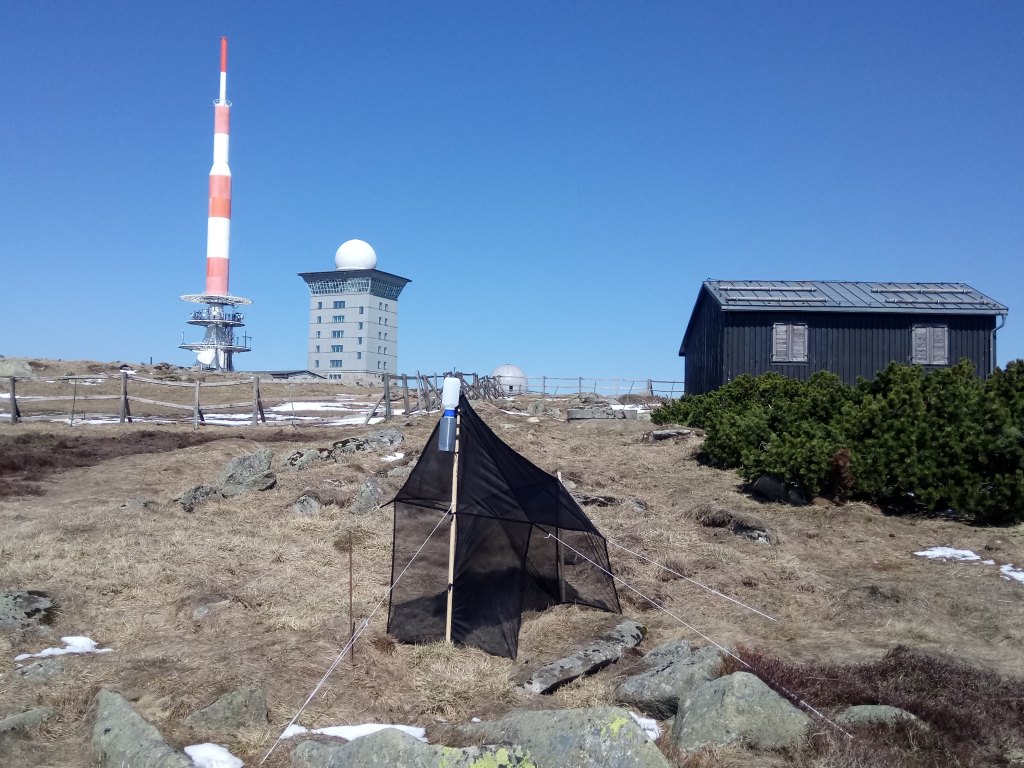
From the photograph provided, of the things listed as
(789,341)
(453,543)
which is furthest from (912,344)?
(453,543)

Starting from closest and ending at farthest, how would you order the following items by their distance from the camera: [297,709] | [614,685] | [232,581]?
[297,709], [614,685], [232,581]

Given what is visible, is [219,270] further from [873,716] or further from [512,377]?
[873,716]

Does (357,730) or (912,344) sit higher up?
(912,344)

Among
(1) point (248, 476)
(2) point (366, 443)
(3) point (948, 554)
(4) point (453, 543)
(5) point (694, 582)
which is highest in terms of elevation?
(2) point (366, 443)

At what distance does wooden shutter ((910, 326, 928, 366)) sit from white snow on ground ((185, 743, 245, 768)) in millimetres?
26967

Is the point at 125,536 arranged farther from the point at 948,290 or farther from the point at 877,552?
the point at 948,290

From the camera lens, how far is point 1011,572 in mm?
10914

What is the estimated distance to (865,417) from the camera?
15.4 meters

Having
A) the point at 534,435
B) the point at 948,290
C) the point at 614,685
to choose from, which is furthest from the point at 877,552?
the point at 948,290

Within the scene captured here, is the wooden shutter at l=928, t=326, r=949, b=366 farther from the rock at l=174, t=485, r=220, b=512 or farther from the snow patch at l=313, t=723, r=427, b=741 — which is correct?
the snow patch at l=313, t=723, r=427, b=741

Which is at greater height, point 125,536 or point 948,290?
point 948,290

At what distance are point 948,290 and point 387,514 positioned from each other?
77.5 feet

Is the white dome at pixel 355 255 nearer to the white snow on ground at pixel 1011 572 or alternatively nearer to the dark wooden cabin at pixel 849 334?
the dark wooden cabin at pixel 849 334

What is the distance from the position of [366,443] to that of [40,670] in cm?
1338
